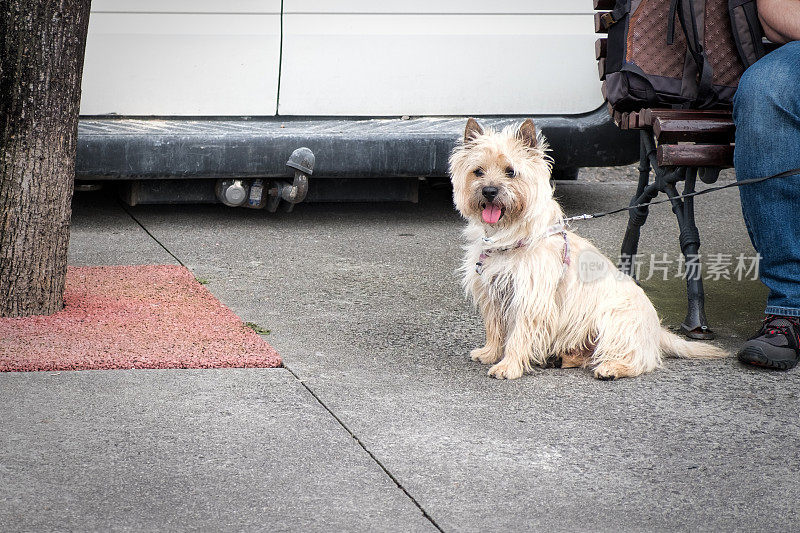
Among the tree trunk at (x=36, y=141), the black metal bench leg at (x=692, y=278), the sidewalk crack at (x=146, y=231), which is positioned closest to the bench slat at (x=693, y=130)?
the black metal bench leg at (x=692, y=278)

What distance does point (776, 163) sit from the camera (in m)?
3.94

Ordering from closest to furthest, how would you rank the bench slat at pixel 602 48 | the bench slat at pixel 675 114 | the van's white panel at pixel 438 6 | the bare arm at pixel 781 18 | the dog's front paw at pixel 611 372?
1. the dog's front paw at pixel 611 372
2. the bare arm at pixel 781 18
3. the bench slat at pixel 675 114
4. the bench slat at pixel 602 48
5. the van's white panel at pixel 438 6

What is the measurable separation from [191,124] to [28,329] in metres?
2.37

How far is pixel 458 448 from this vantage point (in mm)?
2994

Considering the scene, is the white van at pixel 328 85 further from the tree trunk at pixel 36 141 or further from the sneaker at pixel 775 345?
the sneaker at pixel 775 345

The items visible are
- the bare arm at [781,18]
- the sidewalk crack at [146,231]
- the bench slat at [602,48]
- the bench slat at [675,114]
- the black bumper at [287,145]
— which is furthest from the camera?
the black bumper at [287,145]

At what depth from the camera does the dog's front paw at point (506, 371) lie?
3.71 m

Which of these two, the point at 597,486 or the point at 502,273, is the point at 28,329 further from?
the point at 597,486

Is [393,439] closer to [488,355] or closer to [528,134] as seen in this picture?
[488,355]

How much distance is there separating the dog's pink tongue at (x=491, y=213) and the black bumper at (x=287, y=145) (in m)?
2.22

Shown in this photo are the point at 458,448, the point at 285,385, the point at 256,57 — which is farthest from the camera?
the point at 256,57

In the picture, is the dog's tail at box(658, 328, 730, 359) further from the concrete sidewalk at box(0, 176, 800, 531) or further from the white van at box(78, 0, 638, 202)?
the white van at box(78, 0, 638, 202)

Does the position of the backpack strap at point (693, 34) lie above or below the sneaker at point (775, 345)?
above

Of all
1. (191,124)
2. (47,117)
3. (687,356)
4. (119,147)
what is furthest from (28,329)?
(687,356)
